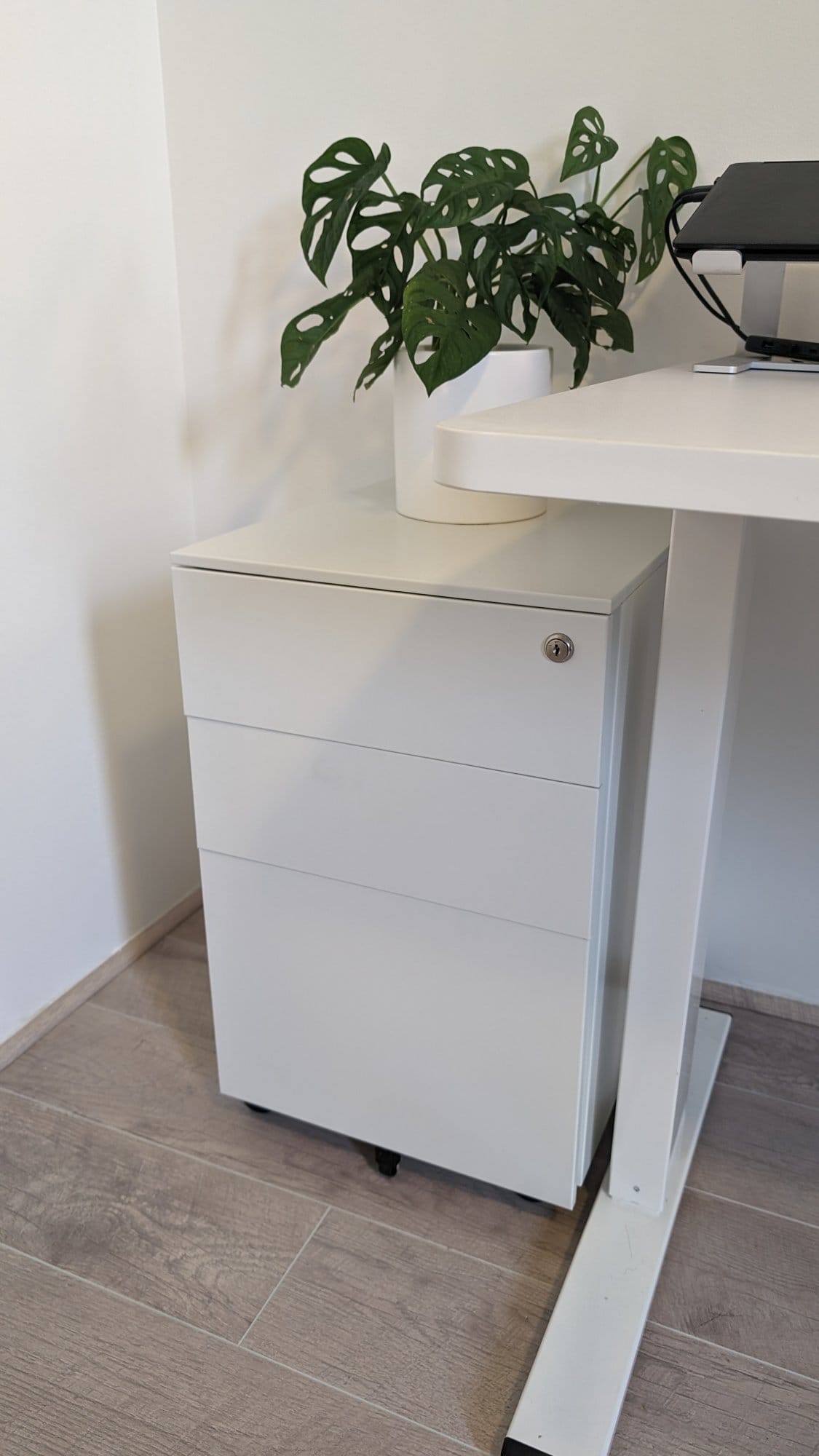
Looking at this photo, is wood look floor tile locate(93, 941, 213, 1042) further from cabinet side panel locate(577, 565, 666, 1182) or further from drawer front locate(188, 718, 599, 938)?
cabinet side panel locate(577, 565, 666, 1182)

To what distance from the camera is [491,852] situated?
35.9 inches

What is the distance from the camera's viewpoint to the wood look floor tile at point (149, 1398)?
861mm

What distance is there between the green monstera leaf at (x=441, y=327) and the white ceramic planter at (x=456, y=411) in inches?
5.1

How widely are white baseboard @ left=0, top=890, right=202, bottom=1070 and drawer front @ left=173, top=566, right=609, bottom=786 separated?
0.57 metres

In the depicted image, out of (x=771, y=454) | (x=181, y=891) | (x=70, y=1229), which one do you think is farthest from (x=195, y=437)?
(x=771, y=454)

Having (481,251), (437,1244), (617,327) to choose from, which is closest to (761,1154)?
(437,1244)

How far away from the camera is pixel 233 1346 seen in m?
0.94

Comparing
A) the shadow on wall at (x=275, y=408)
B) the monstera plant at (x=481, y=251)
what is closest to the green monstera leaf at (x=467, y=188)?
the monstera plant at (x=481, y=251)

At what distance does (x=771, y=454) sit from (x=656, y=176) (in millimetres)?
835

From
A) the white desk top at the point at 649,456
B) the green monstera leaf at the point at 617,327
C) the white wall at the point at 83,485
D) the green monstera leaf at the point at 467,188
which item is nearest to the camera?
the white desk top at the point at 649,456

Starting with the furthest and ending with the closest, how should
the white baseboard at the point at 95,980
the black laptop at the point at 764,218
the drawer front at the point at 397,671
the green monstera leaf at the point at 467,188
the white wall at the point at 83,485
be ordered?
1. the white baseboard at the point at 95,980
2. the white wall at the point at 83,485
3. the green monstera leaf at the point at 467,188
4. the drawer front at the point at 397,671
5. the black laptop at the point at 764,218

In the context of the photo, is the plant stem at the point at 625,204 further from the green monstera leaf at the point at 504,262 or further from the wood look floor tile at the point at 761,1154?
the wood look floor tile at the point at 761,1154

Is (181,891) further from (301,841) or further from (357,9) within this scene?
(357,9)

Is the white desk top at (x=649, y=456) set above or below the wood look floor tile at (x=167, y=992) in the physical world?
above
